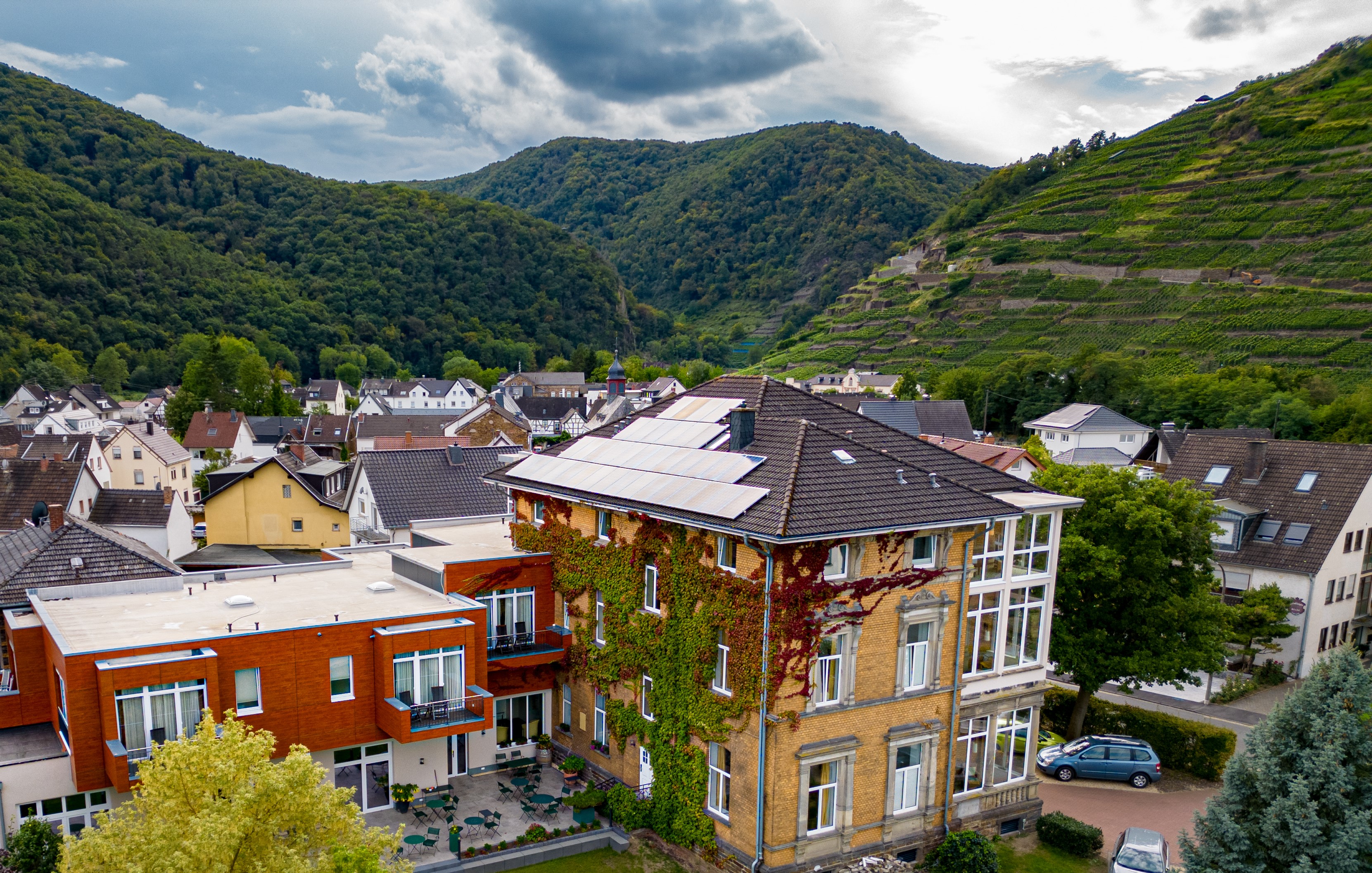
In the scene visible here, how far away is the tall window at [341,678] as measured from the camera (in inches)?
794

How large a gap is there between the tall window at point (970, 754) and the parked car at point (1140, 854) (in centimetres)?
347

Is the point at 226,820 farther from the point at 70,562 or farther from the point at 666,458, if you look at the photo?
the point at 70,562

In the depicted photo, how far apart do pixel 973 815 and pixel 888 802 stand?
3.30 meters

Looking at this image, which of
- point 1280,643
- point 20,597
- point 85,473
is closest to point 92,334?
point 85,473

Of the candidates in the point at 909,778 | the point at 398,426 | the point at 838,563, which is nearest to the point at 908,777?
the point at 909,778

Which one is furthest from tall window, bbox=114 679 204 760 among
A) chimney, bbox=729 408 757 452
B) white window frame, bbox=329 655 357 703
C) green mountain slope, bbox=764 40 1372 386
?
green mountain slope, bbox=764 40 1372 386

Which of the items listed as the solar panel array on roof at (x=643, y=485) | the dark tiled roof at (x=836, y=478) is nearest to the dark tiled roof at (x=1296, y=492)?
the dark tiled roof at (x=836, y=478)

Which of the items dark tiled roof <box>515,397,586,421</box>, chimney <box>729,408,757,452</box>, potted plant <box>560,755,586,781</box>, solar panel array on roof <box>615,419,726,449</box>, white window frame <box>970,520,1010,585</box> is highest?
chimney <box>729,408,757,452</box>

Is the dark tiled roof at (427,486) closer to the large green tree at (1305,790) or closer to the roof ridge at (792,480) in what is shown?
the roof ridge at (792,480)

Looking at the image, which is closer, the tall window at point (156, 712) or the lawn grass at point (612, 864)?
the tall window at point (156, 712)

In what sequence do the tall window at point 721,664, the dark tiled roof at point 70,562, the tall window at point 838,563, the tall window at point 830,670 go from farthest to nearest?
the dark tiled roof at point 70,562 → the tall window at point 721,664 → the tall window at point 830,670 → the tall window at point 838,563

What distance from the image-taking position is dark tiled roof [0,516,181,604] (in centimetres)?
2327

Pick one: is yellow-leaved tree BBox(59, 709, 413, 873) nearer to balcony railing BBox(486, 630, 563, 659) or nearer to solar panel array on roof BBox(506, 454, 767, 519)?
solar panel array on roof BBox(506, 454, 767, 519)

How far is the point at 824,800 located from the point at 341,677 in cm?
1214
